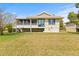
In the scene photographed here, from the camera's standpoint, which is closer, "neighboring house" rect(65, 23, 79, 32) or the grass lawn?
the grass lawn

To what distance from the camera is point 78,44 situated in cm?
443

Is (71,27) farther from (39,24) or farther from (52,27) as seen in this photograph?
(39,24)

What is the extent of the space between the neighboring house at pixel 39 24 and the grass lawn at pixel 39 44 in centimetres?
12

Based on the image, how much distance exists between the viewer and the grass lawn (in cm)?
407

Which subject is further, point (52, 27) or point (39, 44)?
point (52, 27)

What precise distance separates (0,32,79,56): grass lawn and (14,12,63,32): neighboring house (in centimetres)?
12

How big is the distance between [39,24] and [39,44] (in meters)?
0.57

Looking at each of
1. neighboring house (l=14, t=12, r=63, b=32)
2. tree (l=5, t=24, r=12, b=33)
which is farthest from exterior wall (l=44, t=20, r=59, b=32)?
tree (l=5, t=24, r=12, b=33)

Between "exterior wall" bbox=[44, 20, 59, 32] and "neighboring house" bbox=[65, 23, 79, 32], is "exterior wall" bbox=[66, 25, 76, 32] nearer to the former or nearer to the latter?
"neighboring house" bbox=[65, 23, 79, 32]

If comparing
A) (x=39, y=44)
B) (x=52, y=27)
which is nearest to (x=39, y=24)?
(x=52, y=27)

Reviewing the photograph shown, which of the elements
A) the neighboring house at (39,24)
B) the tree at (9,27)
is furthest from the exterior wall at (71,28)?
the tree at (9,27)

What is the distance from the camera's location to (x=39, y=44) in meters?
4.40

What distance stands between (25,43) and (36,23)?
60 cm

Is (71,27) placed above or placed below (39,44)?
above
